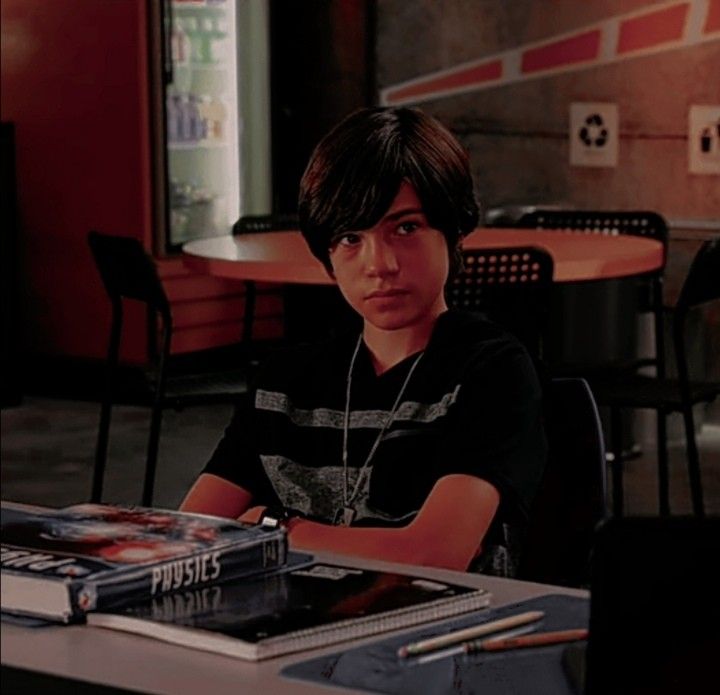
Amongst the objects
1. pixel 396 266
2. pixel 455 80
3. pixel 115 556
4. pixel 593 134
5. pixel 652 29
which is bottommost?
pixel 115 556

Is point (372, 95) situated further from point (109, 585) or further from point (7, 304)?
point (109, 585)

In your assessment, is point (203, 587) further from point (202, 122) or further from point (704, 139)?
point (202, 122)

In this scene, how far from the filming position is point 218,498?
8.08ft

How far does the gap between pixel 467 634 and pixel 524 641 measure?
0.05 m

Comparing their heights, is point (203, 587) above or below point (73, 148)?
below

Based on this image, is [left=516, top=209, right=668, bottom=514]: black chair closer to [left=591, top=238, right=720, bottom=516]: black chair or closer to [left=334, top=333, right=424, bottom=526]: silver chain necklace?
[left=591, top=238, right=720, bottom=516]: black chair

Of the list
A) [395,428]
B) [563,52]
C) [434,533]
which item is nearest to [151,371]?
[563,52]

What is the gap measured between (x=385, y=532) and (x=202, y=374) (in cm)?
309

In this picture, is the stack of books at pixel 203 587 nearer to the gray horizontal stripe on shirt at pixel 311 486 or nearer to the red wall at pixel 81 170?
the gray horizontal stripe on shirt at pixel 311 486

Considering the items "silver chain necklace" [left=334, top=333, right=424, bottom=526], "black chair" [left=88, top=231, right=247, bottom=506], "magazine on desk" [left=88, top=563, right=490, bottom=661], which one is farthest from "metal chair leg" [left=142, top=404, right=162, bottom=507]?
"magazine on desk" [left=88, top=563, right=490, bottom=661]

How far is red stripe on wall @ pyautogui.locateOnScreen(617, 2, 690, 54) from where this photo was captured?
6820 millimetres

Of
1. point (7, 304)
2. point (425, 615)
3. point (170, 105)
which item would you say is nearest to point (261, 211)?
point (170, 105)

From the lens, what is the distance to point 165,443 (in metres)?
6.91

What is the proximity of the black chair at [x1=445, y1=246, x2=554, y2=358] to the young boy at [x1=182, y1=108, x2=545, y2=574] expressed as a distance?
1.94 m
